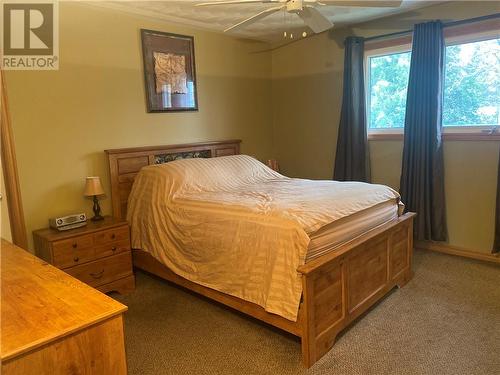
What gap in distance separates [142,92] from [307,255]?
2.38 m

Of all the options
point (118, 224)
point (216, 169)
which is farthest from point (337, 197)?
point (118, 224)

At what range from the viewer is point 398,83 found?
3.89 m

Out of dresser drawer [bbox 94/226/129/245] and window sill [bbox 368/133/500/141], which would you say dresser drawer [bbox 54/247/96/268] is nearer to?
dresser drawer [bbox 94/226/129/245]

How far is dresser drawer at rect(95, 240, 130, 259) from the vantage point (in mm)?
2924

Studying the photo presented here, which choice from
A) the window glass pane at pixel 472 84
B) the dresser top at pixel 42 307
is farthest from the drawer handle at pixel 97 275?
the window glass pane at pixel 472 84

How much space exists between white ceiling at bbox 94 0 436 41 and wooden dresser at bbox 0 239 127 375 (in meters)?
2.64

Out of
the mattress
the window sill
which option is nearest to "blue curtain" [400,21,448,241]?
the window sill

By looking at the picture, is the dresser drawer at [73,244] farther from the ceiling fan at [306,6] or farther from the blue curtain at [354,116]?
the blue curtain at [354,116]

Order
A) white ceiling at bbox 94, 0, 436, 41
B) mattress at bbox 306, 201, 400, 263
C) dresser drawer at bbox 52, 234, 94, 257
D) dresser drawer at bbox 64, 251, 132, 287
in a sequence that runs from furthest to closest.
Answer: white ceiling at bbox 94, 0, 436, 41 < dresser drawer at bbox 64, 251, 132, 287 < dresser drawer at bbox 52, 234, 94, 257 < mattress at bbox 306, 201, 400, 263

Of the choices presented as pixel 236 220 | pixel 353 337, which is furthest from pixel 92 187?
pixel 353 337

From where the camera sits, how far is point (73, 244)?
9.09 ft

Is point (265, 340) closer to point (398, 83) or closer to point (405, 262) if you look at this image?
point (405, 262)

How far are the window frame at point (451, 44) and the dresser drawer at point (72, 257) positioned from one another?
303 cm

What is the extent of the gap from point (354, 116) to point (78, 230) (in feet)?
9.56
